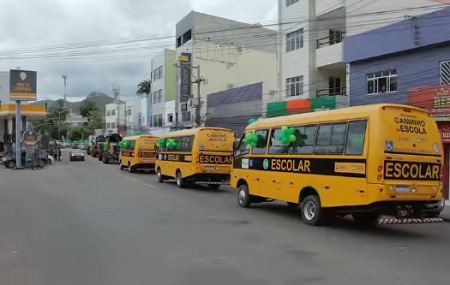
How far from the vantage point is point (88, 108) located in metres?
122

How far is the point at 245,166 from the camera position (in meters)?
14.4

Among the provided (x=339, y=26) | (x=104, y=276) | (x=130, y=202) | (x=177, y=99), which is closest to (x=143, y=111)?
(x=177, y=99)

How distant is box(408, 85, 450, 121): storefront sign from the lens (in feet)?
55.4

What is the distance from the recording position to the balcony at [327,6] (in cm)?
2784

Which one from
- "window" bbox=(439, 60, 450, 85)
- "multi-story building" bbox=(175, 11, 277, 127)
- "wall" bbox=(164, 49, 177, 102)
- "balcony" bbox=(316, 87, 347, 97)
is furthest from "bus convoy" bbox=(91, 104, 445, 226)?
"wall" bbox=(164, 49, 177, 102)

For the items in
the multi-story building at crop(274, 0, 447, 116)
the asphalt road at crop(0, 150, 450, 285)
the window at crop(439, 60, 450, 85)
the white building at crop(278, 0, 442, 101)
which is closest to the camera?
the asphalt road at crop(0, 150, 450, 285)

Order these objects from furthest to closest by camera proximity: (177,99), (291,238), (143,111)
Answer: (143,111) < (177,99) < (291,238)

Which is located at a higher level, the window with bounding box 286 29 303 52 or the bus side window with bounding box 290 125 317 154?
the window with bounding box 286 29 303 52

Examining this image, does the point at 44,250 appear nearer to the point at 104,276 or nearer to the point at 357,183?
the point at 104,276

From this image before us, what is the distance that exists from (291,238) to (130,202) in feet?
22.7

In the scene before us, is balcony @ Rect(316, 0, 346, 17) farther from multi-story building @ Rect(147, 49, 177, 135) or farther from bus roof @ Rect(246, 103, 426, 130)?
multi-story building @ Rect(147, 49, 177, 135)

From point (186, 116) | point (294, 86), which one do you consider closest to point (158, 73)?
point (186, 116)

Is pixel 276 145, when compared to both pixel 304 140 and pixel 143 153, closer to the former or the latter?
pixel 304 140

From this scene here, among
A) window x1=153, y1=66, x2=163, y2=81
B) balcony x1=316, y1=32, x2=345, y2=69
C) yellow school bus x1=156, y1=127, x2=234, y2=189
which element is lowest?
yellow school bus x1=156, y1=127, x2=234, y2=189
